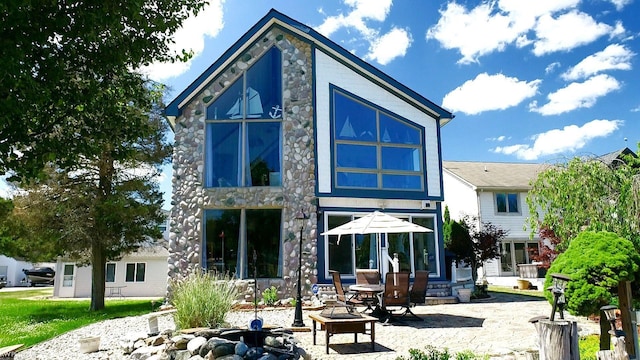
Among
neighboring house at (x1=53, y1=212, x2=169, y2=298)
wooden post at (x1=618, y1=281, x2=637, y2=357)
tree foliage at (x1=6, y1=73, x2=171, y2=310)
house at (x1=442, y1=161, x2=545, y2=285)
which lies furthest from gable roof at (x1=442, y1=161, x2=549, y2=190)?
wooden post at (x1=618, y1=281, x2=637, y2=357)

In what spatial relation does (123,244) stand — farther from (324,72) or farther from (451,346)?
(451,346)

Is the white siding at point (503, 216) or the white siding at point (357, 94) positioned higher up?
the white siding at point (357, 94)

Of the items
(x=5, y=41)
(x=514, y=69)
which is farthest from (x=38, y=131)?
(x=514, y=69)

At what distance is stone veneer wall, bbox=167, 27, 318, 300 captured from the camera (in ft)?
42.4

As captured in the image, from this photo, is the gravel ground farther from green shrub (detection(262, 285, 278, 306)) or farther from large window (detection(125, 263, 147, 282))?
large window (detection(125, 263, 147, 282))

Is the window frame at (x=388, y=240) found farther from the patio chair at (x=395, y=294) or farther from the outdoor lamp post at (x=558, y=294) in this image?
the outdoor lamp post at (x=558, y=294)

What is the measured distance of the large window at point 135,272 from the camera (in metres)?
26.9

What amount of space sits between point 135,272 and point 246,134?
17.6m

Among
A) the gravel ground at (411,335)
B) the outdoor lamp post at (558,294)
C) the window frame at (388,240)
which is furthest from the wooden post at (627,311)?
the window frame at (388,240)

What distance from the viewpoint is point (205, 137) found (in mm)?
13656

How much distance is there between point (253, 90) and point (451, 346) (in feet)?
32.3

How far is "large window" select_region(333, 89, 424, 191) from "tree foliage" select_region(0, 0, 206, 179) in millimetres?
7215

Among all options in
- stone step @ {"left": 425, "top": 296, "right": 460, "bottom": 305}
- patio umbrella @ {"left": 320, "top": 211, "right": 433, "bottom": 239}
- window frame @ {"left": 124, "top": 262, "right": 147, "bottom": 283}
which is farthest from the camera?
window frame @ {"left": 124, "top": 262, "right": 147, "bottom": 283}

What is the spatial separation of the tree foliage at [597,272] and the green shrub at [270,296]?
8680mm
